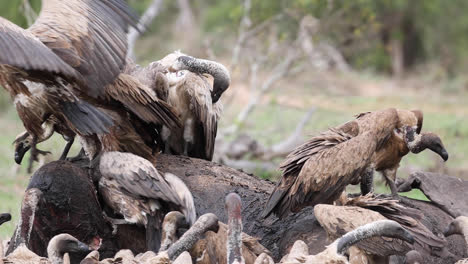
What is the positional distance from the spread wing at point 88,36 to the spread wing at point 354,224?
1.55m

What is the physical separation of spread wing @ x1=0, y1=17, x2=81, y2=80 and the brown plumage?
139cm

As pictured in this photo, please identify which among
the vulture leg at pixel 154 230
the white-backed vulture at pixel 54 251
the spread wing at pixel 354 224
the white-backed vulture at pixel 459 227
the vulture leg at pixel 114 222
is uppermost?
the white-backed vulture at pixel 459 227

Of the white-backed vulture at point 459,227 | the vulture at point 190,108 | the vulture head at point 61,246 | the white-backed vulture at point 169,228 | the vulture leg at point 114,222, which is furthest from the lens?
the vulture at point 190,108

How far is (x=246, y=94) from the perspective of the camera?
16672mm

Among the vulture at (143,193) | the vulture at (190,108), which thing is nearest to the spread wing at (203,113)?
the vulture at (190,108)

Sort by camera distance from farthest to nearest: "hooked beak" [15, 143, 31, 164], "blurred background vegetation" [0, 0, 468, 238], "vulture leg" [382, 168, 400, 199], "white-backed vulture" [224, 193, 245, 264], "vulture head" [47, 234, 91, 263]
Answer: "blurred background vegetation" [0, 0, 468, 238] < "hooked beak" [15, 143, 31, 164] < "vulture leg" [382, 168, 400, 199] < "vulture head" [47, 234, 91, 263] < "white-backed vulture" [224, 193, 245, 264]

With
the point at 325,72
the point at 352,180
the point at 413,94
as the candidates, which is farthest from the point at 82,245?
the point at 325,72

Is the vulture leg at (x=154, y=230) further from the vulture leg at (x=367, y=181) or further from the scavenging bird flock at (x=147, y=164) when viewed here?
the vulture leg at (x=367, y=181)

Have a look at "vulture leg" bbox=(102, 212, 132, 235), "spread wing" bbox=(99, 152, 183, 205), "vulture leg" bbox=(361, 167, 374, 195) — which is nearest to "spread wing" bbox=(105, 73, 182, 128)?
"spread wing" bbox=(99, 152, 183, 205)

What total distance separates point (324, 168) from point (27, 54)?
1815 millimetres

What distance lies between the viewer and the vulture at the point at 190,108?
6.89 metres

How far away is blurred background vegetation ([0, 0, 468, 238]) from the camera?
11656 millimetres

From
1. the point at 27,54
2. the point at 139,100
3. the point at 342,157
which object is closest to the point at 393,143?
the point at 342,157

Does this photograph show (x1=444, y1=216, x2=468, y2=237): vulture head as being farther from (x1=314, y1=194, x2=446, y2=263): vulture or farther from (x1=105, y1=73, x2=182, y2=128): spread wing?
(x1=105, y1=73, x2=182, y2=128): spread wing
